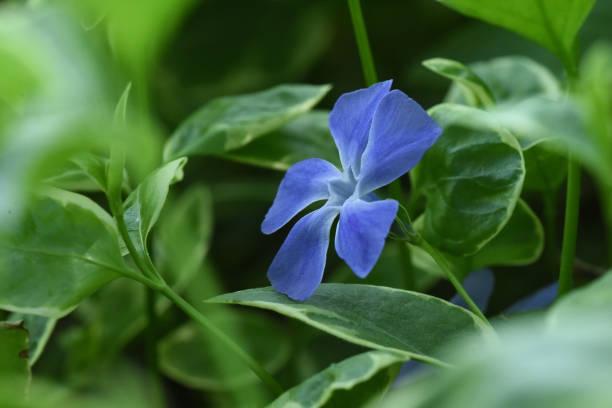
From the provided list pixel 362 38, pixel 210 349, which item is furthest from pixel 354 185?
pixel 210 349

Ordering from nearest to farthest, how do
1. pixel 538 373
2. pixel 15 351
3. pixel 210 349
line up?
pixel 538 373, pixel 15 351, pixel 210 349

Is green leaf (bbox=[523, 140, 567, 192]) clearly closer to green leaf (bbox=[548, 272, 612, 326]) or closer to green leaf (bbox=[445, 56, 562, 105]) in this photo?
green leaf (bbox=[445, 56, 562, 105])

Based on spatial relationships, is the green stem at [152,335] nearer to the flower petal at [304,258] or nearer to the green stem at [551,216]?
the flower petal at [304,258]

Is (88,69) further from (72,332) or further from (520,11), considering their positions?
(72,332)

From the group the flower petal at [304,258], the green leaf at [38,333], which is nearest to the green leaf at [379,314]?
the flower petal at [304,258]

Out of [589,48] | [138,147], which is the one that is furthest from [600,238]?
[138,147]

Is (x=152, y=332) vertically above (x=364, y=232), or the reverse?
(x=364, y=232)

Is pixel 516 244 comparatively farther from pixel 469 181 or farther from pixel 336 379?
pixel 336 379
